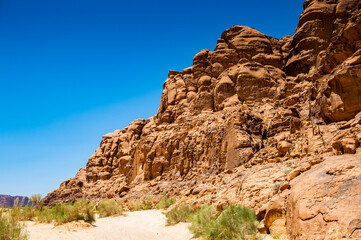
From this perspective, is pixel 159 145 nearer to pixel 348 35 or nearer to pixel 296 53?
pixel 296 53

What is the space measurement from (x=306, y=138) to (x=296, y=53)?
1130 inches

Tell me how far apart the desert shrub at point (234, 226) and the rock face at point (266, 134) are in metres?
0.53

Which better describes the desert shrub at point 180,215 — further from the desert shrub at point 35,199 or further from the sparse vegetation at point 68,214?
the desert shrub at point 35,199

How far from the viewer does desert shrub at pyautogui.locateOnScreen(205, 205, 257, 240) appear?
814 cm

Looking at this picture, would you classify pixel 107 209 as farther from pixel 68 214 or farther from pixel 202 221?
pixel 202 221

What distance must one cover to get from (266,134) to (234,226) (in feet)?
60.7

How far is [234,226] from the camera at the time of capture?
830 cm

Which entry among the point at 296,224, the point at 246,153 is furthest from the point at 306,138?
the point at 296,224

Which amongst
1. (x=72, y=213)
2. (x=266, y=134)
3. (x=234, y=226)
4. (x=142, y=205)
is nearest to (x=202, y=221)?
(x=234, y=226)

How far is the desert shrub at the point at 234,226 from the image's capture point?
26.7 feet

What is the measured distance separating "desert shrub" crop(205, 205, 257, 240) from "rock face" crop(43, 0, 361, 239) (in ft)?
1.73

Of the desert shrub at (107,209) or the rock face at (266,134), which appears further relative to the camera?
the desert shrub at (107,209)

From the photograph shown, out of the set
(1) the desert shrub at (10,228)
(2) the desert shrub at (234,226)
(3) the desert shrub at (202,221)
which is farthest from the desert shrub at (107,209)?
(2) the desert shrub at (234,226)

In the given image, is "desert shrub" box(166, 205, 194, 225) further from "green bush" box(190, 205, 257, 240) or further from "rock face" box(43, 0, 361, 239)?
"green bush" box(190, 205, 257, 240)
